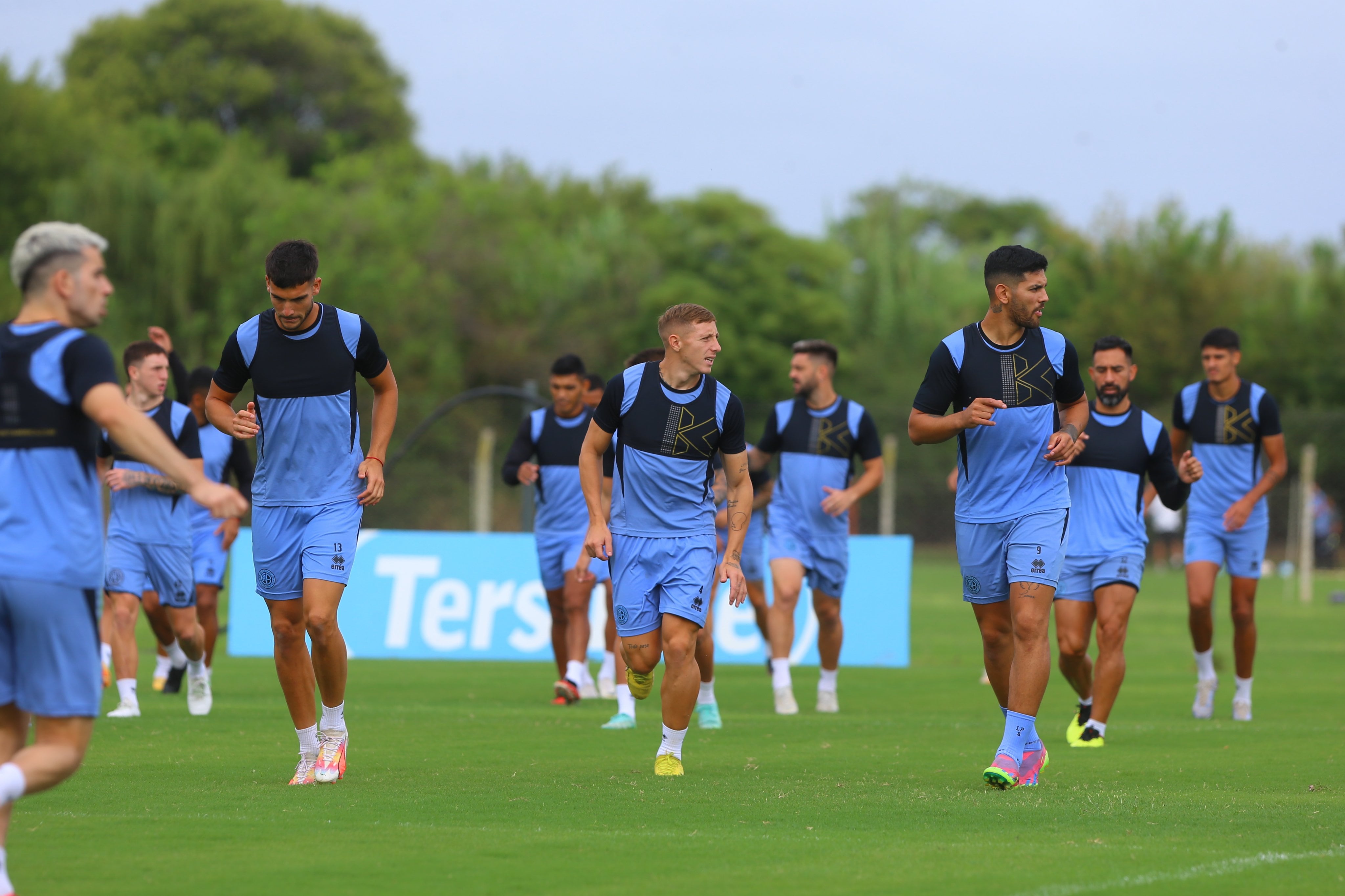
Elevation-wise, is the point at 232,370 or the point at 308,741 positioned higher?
the point at 232,370

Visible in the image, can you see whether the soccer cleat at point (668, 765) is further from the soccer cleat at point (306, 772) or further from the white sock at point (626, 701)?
the white sock at point (626, 701)

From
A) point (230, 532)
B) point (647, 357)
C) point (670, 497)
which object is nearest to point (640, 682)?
point (670, 497)

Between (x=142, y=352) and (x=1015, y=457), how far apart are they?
5969 millimetres

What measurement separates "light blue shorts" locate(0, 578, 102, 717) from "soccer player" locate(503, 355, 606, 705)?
723cm

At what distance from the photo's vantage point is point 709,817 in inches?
259

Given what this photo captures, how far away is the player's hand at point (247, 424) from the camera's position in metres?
7.42

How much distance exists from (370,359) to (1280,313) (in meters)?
44.7

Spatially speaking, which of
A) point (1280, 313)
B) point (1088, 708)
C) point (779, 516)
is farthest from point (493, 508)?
point (1280, 313)

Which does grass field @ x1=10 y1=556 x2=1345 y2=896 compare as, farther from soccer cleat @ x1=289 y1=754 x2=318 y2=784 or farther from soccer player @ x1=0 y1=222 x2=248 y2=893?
soccer player @ x1=0 y1=222 x2=248 y2=893

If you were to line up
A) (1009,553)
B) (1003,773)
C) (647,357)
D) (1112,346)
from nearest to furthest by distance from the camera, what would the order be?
1. (1003,773)
2. (1009,553)
3. (1112,346)
4. (647,357)

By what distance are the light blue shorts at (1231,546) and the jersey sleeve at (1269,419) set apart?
0.66 m

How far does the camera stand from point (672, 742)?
7961 millimetres

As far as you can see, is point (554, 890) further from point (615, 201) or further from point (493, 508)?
point (615, 201)

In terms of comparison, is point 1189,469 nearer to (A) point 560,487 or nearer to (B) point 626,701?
(B) point 626,701
